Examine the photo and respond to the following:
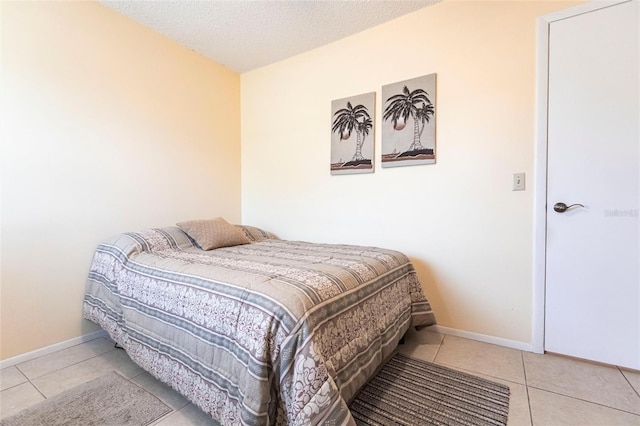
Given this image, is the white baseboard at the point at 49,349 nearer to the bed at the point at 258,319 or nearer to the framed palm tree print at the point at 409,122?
the bed at the point at 258,319

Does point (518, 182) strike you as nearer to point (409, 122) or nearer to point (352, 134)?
point (409, 122)

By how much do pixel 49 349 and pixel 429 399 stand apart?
2.33m

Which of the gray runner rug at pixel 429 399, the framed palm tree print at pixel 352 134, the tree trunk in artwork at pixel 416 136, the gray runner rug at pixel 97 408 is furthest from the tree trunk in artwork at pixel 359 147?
the gray runner rug at pixel 97 408

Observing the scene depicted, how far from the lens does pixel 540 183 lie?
1832mm

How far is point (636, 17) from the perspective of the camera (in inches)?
63.1

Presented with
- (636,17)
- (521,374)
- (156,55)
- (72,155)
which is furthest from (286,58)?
(521,374)

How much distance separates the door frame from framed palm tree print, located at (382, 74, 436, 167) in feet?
2.02

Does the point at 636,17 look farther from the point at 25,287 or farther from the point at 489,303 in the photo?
the point at 25,287

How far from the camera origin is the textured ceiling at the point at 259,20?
6.97 feet

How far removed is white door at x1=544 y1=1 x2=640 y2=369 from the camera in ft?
5.34

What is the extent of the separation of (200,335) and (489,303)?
1830 millimetres

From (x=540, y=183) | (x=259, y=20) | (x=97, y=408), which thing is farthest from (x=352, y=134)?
(x=97, y=408)

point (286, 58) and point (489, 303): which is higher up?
point (286, 58)

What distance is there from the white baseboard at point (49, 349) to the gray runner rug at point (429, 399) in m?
1.93
